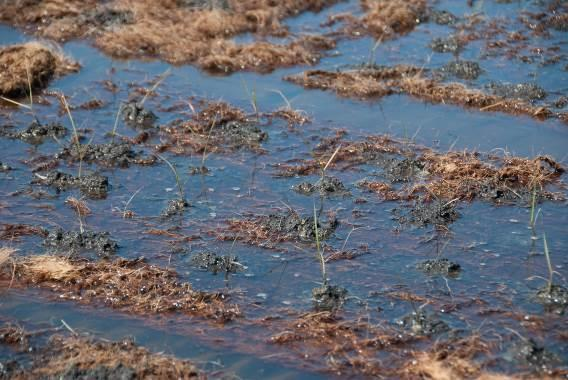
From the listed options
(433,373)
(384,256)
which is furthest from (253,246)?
(433,373)

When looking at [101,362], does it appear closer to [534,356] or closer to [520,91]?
[534,356]

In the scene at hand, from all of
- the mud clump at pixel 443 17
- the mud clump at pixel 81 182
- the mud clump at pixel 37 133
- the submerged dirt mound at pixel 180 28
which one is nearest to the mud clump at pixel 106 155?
the mud clump at pixel 81 182

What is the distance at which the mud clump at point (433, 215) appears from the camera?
22.2ft

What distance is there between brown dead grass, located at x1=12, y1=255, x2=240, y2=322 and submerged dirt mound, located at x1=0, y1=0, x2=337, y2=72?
163 inches

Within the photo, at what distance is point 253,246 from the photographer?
6.61 meters

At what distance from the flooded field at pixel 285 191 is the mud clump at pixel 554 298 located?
0.02 m

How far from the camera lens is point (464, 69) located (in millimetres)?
9219

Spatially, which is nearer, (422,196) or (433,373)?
(433,373)

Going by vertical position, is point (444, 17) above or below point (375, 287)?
above

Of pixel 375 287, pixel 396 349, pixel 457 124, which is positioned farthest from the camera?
pixel 457 124

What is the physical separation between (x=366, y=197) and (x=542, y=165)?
5.42 feet

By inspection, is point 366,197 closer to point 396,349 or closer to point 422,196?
point 422,196

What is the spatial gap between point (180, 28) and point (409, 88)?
3344mm

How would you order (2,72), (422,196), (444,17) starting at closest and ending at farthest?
(422,196) < (2,72) < (444,17)
